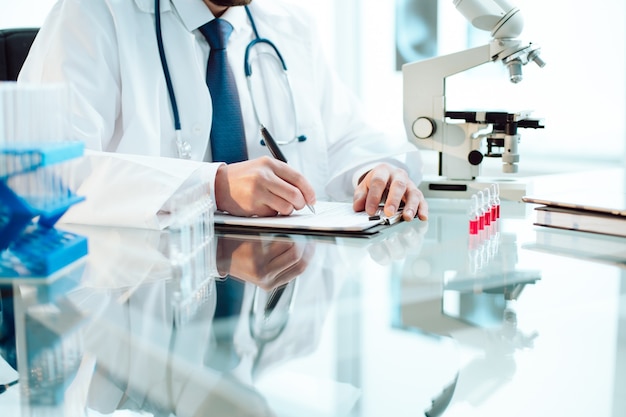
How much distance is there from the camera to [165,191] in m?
1.22

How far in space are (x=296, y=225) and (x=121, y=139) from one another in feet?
1.95

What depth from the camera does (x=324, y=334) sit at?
694 mm

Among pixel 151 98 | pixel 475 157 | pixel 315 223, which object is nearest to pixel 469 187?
pixel 475 157

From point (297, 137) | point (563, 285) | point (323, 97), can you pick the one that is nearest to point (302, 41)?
point (323, 97)

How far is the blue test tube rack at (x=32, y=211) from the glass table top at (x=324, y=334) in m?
0.03

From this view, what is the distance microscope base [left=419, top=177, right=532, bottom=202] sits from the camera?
1.58 meters

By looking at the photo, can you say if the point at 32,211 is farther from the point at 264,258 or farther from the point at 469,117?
the point at 469,117

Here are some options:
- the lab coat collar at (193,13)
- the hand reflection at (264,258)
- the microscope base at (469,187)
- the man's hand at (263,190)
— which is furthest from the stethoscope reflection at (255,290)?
the lab coat collar at (193,13)

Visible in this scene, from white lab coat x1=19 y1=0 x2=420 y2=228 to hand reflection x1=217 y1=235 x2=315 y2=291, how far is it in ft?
0.70

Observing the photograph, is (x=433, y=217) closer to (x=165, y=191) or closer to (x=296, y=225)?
(x=296, y=225)

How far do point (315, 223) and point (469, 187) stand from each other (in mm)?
563

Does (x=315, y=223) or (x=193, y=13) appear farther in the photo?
(x=193, y=13)

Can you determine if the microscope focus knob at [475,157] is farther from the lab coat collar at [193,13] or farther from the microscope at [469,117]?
the lab coat collar at [193,13]

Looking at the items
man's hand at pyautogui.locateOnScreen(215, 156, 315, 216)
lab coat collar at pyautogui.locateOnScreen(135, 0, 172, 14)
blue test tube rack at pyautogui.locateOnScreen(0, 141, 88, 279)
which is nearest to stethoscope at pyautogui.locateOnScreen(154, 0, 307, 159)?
lab coat collar at pyautogui.locateOnScreen(135, 0, 172, 14)
